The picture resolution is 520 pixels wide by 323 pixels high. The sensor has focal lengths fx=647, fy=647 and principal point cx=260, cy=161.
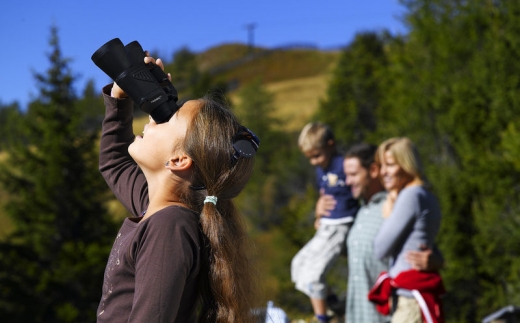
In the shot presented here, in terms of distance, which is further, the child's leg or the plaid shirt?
the child's leg

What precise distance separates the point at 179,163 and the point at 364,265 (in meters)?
2.67

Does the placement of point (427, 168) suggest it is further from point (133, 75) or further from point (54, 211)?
point (133, 75)

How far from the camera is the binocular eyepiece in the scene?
70.9 inches

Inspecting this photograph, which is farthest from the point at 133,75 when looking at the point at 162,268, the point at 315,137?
the point at 315,137

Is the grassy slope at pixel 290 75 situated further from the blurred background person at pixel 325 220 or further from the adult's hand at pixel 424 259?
the adult's hand at pixel 424 259

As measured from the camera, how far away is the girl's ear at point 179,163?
1.82m

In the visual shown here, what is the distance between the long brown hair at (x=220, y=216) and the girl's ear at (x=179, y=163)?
0.02 meters

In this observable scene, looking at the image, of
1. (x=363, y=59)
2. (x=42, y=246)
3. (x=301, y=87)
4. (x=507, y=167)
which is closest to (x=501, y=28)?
(x=507, y=167)

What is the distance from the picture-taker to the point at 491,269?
12.3m

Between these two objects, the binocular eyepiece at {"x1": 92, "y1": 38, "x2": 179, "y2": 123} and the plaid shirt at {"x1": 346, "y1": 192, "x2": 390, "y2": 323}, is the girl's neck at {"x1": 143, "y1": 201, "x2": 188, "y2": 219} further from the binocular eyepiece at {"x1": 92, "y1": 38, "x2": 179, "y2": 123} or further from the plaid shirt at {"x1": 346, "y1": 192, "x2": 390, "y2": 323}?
the plaid shirt at {"x1": 346, "y1": 192, "x2": 390, "y2": 323}

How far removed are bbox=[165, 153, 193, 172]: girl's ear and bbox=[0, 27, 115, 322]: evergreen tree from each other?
1482 cm

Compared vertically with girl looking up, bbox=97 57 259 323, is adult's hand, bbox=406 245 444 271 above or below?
below

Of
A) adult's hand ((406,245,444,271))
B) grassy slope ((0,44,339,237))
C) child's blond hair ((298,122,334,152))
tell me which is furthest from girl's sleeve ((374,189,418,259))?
grassy slope ((0,44,339,237))

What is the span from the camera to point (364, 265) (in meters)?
4.24
